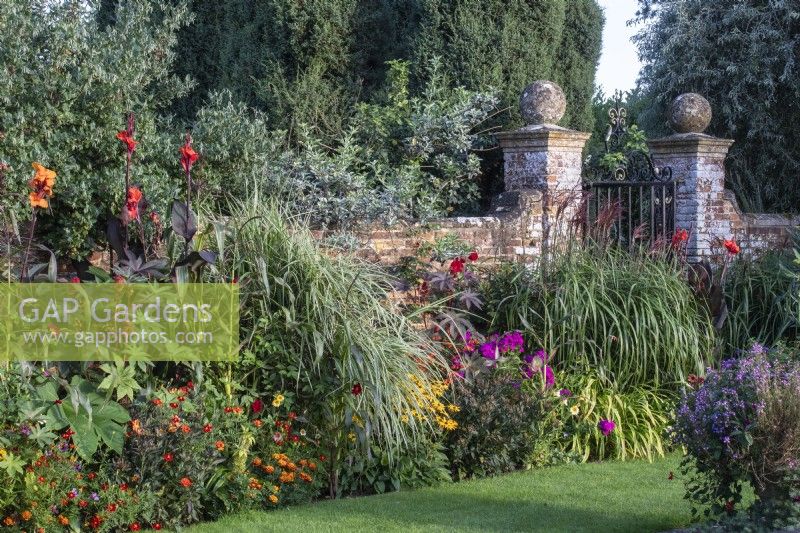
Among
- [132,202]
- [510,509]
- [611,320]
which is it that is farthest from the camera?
[611,320]

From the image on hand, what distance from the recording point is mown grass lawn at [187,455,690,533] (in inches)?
200

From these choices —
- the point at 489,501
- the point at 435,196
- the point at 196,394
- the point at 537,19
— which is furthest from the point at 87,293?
the point at 537,19

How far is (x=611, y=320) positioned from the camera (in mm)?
7211

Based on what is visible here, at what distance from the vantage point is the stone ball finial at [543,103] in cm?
863

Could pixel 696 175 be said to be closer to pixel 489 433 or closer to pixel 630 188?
pixel 630 188

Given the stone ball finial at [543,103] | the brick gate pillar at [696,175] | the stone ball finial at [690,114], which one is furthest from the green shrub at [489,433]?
the stone ball finial at [690,114]

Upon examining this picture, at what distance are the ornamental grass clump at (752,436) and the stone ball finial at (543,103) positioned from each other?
4203 mm

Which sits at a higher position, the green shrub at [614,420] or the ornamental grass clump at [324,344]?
the ornamental grass clump at [324,344]

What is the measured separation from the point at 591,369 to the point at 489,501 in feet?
6.15

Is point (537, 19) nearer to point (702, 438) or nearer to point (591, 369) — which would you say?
point (591, 369)

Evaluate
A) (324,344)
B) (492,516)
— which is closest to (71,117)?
(324,344)

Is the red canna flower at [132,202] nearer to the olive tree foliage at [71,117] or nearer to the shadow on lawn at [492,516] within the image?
the olive tree foliage at [71,117]

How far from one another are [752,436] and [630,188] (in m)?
4.78

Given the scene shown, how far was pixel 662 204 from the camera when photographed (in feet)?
30.9
